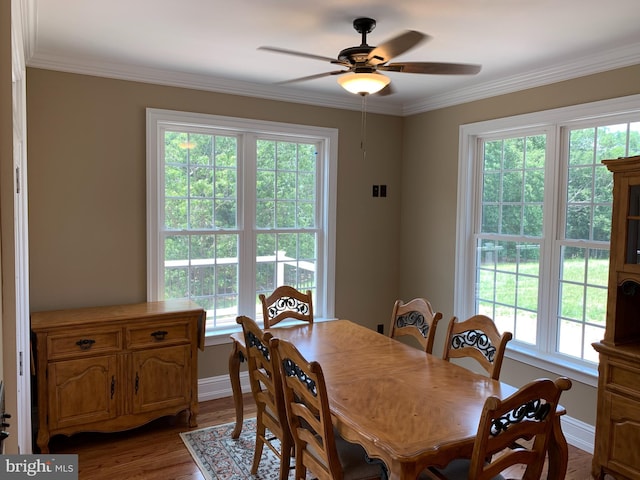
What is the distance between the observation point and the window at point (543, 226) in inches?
131

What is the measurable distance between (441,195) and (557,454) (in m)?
2.82

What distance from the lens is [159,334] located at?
3396mm

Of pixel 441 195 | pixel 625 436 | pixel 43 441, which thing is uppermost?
pixel 441 195

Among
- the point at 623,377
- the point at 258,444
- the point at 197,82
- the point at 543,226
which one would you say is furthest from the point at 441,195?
the point at 258,444

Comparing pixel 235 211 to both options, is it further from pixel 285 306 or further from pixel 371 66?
pixel 371 66

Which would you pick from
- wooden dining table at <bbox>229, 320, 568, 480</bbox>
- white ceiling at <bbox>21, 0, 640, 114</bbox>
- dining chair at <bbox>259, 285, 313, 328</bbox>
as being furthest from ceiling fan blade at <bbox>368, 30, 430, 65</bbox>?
dining chair at <bbox>259, 285, 313, 328</bbox>

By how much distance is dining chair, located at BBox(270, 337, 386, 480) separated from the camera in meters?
1.90

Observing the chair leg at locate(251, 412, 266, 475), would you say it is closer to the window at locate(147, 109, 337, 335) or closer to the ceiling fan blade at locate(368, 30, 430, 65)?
the window at locate(147, 109, 337, 335)

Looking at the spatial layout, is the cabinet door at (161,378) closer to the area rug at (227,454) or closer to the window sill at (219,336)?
the area rug at (227,454)

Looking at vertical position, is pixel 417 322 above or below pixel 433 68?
below

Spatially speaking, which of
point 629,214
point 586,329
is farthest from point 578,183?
point 586,329

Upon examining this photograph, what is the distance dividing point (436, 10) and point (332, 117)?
2118mm

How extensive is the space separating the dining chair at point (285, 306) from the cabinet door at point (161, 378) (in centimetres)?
63

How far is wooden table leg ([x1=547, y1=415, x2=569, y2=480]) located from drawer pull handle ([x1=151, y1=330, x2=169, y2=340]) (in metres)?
2.49
